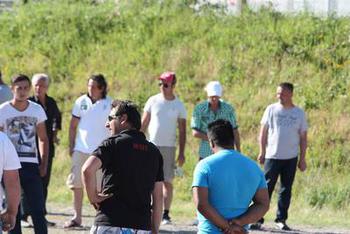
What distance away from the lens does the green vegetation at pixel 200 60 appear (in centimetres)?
1659

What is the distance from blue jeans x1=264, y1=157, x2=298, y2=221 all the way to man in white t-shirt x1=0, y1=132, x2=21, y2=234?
5979 mm

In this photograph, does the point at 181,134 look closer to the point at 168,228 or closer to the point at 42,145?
the point at 168,228

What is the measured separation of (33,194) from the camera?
34.4 feet

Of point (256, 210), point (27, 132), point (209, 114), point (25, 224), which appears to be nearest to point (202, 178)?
point (256, 210)

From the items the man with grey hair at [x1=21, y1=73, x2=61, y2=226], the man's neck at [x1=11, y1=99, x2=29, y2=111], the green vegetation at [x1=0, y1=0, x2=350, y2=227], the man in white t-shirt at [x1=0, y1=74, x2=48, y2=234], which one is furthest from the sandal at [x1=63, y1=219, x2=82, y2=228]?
the man's neck at [x1=11, y1=99, x2=29, y2=111]

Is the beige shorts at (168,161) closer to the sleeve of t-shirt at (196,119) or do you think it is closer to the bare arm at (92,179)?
the sleeve of t-shirt at (196,119)

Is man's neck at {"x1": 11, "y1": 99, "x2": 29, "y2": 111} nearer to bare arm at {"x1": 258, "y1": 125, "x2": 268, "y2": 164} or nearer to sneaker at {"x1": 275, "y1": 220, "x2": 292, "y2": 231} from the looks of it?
bare arm at {"x1": 258, "y1": 125, "x2": 268, "y2": 164}

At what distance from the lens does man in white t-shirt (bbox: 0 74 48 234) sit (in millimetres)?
10539

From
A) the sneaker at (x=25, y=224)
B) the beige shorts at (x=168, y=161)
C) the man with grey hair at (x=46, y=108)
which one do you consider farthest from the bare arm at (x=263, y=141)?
the sneaker at (x=25, y=224)

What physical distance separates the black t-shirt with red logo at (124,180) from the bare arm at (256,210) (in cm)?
74

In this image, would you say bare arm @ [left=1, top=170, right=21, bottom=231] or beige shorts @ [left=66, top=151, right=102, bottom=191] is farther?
beige shorts @ [left=66, top=151, right=102, bottom=191]

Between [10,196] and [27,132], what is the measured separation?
314 centimetres

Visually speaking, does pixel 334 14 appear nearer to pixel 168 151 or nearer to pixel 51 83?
pixel 51 83

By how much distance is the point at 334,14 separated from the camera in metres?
20.5
